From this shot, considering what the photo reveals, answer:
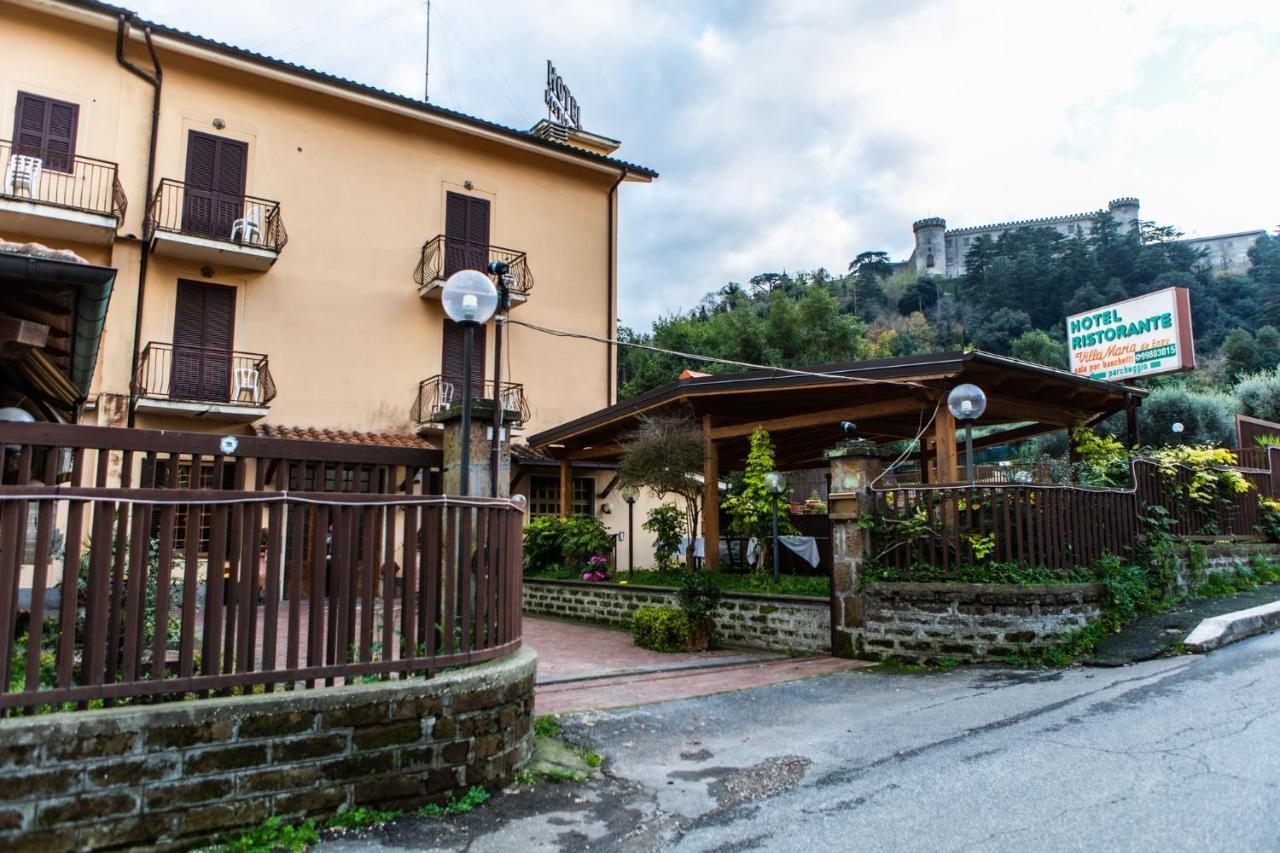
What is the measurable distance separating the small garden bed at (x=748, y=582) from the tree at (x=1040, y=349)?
36927mm

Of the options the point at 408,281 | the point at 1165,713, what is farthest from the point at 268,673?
the point at 408,281

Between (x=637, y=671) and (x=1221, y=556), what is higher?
(x=1221, y=556)

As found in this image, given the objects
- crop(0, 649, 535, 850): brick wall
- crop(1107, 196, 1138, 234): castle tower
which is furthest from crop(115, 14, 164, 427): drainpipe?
crop(1107, 196, 1138, 234): castle tower

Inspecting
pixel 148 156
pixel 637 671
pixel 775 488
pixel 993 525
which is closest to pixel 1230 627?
pixel 993 525

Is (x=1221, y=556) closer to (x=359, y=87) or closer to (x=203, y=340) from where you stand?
(x=203, y=340)

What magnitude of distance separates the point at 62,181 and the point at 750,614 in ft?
44.9

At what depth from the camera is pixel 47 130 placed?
14.2 metres

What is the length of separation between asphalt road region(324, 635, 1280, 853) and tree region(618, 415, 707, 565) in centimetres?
497

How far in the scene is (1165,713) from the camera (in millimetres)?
5539

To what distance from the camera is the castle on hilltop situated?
2891 inches

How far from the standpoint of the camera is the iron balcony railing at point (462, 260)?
1775 centimetres

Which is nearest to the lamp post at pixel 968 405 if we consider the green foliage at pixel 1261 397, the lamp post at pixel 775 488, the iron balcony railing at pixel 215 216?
the lamp post at pixel 775 488

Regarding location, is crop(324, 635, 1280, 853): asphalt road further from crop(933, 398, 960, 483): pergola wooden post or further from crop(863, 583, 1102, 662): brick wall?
crop(933, 398, 960, 483): pergola wooden post

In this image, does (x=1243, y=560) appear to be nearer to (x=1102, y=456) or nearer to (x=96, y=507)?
(x=1102, y=456)
